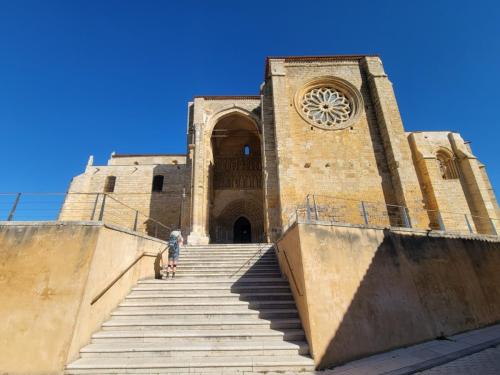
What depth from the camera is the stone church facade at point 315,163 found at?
11172 millimetres

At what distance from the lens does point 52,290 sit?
3783mm

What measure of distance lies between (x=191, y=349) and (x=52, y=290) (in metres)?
2.52

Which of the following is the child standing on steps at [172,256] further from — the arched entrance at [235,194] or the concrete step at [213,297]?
the arched entrance at [235,194]

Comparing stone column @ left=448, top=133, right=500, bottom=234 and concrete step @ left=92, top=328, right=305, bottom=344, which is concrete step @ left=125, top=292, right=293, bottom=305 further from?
stone column @ left=448, top=133, right=500, bottom=234

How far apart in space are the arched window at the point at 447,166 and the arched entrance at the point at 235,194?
12.1 meters

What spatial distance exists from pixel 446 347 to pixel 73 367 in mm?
6228

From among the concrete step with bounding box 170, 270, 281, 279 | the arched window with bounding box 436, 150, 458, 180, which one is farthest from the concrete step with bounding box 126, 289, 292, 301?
the arched window with bounding box 436, 150, 458, 180

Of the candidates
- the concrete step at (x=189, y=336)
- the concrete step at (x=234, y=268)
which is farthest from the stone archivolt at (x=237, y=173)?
the concrete step at (x=189, y=336)

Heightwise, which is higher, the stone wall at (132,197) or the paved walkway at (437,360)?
the stone wall at (132,197)

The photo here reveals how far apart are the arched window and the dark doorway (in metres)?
13.2

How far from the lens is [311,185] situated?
1141 centimetres

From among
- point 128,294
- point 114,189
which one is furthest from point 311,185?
point 114,189

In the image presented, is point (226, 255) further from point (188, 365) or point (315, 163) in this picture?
point (315, 163)

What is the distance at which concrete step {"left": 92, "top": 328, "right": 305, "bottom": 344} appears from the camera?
12.9 ft
